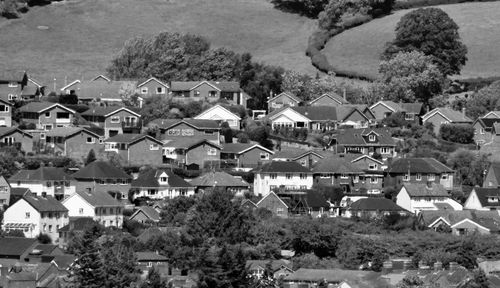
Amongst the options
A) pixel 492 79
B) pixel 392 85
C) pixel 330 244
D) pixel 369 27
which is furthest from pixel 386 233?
pixel 369 27

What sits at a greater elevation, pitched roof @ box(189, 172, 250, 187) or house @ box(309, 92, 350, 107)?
pitched roof @ box(189, 172, 250, 187)

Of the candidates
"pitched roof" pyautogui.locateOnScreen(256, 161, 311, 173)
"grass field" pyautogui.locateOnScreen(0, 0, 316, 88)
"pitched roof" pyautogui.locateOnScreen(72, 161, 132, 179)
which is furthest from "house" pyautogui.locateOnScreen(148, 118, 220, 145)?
"grass field" pyautogui.locateOnScreen(0, 0, 316, 88)

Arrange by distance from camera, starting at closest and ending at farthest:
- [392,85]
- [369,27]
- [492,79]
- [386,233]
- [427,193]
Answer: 1. [386,233]
2. [427,193]
3. [392,85]
4. [492,79]
5. [369,27]

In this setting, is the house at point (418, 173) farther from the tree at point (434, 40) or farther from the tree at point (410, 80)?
the tree at point (434, 40)

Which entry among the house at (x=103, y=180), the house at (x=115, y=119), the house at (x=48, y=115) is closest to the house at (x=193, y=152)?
the house at (x=115, y=119)

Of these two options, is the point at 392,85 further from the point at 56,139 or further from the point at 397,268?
the point at 397,268

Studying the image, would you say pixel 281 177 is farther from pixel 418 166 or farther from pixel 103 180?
pixel 103 180

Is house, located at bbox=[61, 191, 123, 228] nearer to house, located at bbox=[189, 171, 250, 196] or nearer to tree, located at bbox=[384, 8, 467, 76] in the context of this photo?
house, located at bbox=[189, 171, 250, 196]
